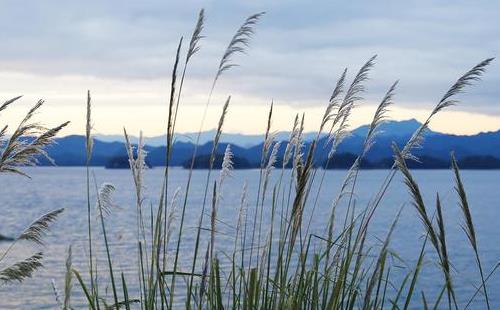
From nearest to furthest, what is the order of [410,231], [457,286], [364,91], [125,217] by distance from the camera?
[364,91] < [457,286] < [410,231] < [125,217]

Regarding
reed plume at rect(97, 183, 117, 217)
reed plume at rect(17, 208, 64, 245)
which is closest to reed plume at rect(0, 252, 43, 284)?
reed plume at rect(17, 208, 64, 245)

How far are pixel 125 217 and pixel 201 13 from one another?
8502cm

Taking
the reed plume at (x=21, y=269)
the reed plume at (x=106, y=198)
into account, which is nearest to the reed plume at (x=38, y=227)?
the reed plume at (x=21, y=269)

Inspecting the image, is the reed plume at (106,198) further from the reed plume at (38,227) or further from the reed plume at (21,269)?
the reed plume at (21,269)

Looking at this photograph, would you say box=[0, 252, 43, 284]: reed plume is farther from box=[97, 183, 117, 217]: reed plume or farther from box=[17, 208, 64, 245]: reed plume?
box=[97, 183, 117, 217]: reed plume

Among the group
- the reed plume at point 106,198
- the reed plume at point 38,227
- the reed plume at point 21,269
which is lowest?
the reed plume at point 21,269

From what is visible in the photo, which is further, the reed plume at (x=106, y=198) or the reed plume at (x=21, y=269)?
the reed plume at (x=106, y=198)

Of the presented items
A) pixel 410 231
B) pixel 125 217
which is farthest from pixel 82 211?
pixel 410 231

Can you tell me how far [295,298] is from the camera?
428 centimetres

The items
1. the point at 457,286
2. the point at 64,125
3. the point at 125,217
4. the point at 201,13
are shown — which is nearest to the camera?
the point at 64,125

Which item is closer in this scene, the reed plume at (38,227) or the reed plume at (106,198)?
the reed plume at (38,227)

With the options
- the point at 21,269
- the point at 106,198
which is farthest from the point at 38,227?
the point at 106,198

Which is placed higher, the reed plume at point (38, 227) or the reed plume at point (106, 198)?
the reed plume at point (106, 198)

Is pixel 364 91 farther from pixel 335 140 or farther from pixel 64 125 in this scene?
pixel 64 125
